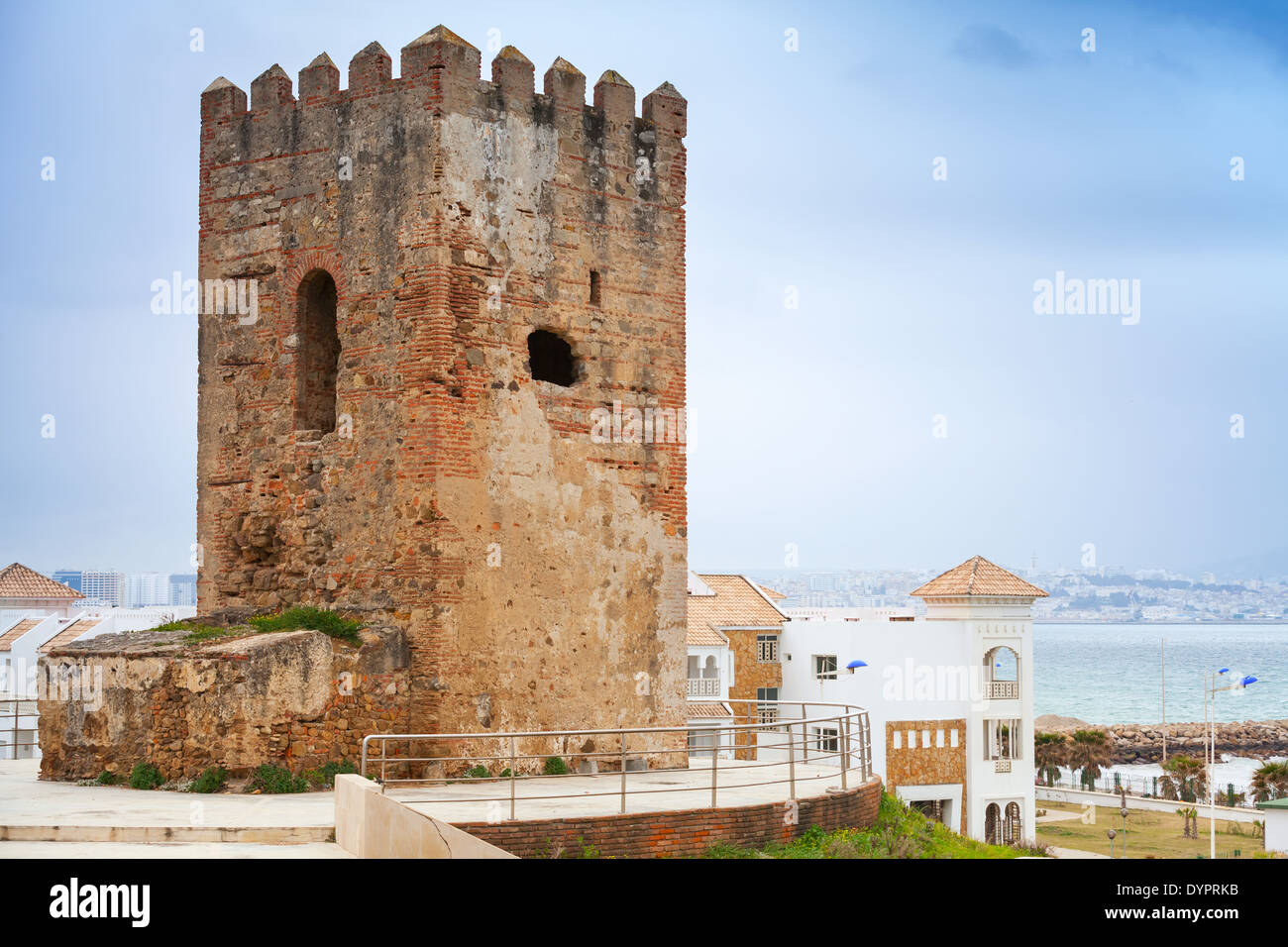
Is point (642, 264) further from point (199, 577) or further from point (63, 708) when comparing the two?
point (63, 708)

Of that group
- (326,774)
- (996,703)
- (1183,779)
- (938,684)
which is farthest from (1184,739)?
(326,774)

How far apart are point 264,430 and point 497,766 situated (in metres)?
4.97

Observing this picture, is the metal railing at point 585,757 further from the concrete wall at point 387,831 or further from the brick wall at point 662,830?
the concrete wall at point 387,831

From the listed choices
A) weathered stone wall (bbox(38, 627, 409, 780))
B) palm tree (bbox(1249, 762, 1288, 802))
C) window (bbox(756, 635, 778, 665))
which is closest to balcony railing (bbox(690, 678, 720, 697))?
window (bbox(756, 635, 778, 665))

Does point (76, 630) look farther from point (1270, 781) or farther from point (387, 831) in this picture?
point (1270, 781)

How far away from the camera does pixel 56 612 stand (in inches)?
2122

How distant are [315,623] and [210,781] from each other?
213 cm

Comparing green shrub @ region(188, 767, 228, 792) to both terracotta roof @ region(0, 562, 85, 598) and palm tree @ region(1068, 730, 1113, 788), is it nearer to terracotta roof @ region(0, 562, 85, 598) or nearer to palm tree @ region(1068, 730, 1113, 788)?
terracotta roof @ region(0, 562, 85, 598)

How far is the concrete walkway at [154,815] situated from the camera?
1256cm

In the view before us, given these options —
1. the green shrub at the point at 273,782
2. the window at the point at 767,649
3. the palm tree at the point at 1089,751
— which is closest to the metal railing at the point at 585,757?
the green shrub at the point at 273,782

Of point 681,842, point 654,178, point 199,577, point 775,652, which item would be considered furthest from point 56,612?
point 681,842

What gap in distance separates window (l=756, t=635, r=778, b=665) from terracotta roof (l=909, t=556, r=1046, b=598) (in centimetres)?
577

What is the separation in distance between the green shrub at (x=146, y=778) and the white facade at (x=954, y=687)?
38.4m

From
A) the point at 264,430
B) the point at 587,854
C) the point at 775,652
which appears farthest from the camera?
the point at 775,652
